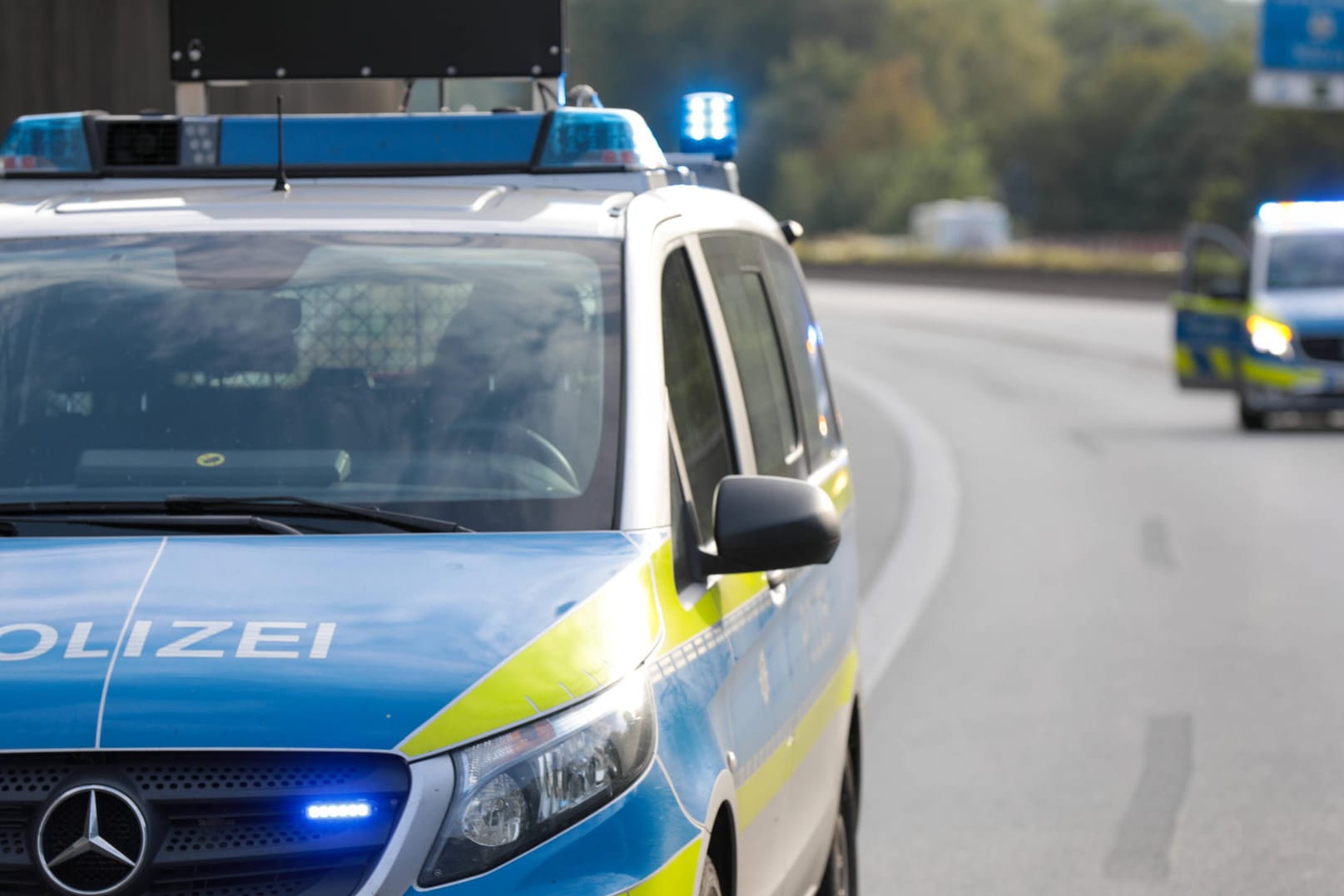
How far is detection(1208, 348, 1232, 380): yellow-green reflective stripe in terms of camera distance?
24.2m

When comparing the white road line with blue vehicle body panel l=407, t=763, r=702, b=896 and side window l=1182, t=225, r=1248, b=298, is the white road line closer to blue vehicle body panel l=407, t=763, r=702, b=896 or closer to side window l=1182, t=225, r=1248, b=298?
side window l=1182, t=225, r=1248, b=298

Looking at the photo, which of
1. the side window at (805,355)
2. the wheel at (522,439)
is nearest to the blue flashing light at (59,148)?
the wheel at (522,439)

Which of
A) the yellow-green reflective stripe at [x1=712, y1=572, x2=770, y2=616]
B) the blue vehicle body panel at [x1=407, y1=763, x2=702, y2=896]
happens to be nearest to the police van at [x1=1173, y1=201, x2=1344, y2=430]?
the yellow-green reflective stripe at [x1=712, y1=572, x2=770, y2=616]

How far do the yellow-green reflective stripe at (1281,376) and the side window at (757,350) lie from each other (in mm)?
18975

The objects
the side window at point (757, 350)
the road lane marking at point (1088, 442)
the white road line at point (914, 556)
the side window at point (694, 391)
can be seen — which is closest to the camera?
the side window at point (694, 391)

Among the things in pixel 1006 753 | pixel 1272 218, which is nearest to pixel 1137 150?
pixel 1272 218

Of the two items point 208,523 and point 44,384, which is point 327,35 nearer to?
point 44,384

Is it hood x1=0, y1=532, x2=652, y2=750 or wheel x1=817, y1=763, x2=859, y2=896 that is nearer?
hood x1=0, y1=532, x2=652, y2=750

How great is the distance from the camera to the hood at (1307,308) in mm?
23828

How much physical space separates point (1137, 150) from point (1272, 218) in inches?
4768

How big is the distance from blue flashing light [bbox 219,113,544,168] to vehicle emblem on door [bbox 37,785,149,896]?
7.33 ft

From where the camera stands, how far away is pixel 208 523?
391 centimetres

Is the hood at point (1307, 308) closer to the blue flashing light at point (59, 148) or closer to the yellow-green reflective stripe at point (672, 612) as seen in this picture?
the blue flashing light at point (59, 148)

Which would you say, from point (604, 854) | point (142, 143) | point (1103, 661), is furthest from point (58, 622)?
point (1103, 661)
